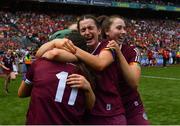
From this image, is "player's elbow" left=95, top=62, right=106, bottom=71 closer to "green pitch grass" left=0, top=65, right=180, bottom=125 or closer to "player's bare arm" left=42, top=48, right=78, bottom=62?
"player's bare arm" left=42, top=48, right=78, bottom=62

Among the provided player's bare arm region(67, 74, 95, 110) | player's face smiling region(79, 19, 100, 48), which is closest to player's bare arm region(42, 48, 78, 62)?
player's bare arm region(67, 74, 95, 110)

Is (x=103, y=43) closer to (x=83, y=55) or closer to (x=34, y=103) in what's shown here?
(x=83, y=55)

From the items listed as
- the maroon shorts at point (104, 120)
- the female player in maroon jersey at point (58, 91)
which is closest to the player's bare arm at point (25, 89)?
the female player in maroon jersey at point (58, 91)

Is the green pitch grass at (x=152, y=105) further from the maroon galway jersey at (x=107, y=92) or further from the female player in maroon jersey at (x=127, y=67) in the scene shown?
the maroon galway jersey at (x=107, y=92)

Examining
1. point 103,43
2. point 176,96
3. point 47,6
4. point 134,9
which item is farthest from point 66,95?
point 134,9

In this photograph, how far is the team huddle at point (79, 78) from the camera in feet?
9.44

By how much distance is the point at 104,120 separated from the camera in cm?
335

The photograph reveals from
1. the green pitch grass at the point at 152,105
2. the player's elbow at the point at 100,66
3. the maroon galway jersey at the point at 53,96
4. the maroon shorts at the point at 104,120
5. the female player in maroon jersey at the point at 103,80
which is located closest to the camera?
the maroon galway jersey at the point at 53,96

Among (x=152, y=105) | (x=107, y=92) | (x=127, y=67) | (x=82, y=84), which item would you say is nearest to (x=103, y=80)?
(x=107, y=92)

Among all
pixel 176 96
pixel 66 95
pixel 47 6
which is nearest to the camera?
pixel 66 95

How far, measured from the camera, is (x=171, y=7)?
51875 mm

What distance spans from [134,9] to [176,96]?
3787 cm

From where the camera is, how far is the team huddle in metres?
2.88

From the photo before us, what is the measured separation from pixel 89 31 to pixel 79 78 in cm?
61
